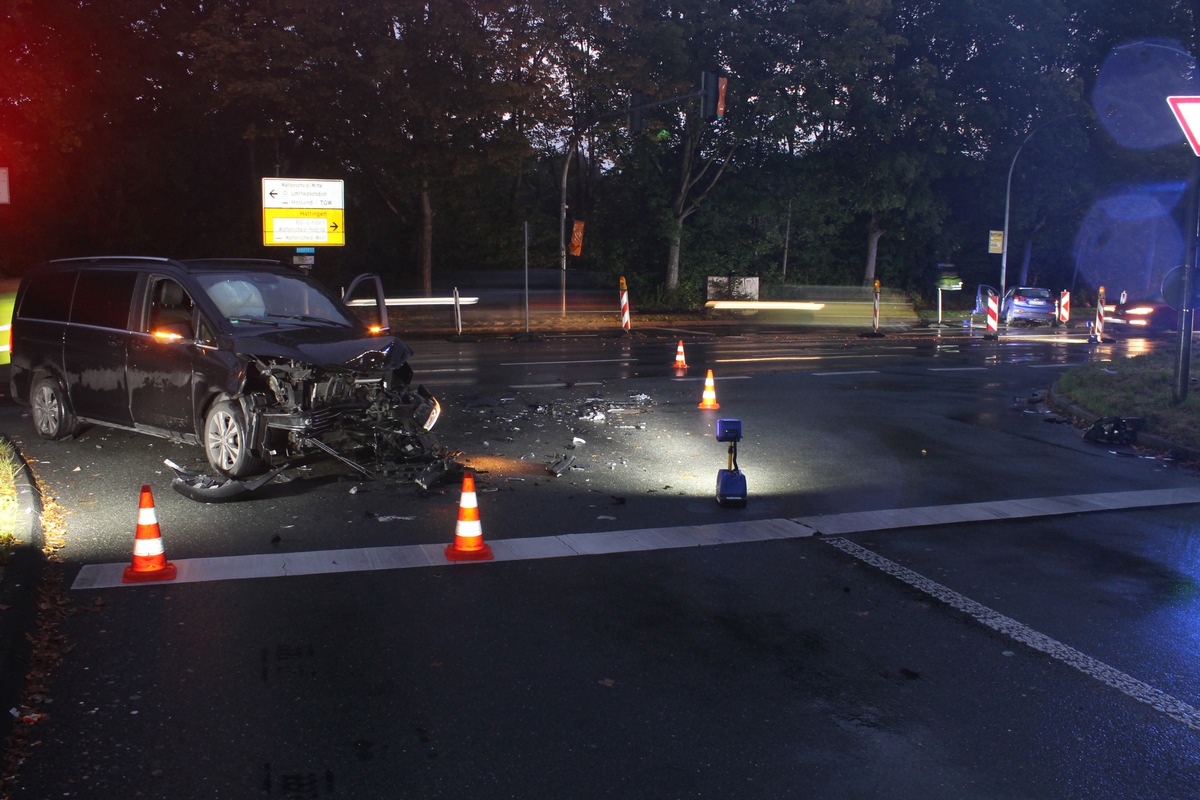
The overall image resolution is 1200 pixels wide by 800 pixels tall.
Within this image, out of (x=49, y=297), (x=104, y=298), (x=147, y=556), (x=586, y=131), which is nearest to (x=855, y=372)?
(x=104, y=298)

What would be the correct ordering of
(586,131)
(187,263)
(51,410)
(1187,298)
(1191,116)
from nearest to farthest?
(187,263) < (51,410) < (1191,116) < (1187,298) < (586,131)

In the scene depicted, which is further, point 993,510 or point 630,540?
point 993,510

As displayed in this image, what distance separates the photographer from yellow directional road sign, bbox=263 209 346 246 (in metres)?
27.4

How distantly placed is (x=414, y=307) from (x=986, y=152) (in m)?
28.4

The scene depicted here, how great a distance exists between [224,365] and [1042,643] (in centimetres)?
653

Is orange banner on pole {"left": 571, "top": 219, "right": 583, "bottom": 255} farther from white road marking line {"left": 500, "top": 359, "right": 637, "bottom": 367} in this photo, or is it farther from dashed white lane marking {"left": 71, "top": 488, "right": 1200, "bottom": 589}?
dashed white lane marking {"left": 71, "top": 488, "right": 1200, "bottom": 589}

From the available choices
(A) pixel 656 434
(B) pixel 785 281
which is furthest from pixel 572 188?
(A) pixel 656 434

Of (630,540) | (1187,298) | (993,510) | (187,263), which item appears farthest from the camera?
(1187,298)

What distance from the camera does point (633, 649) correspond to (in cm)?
531

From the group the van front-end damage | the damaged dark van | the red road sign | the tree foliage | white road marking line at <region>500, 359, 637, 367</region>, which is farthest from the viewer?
the tree foliage

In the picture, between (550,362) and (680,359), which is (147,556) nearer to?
(680,359)

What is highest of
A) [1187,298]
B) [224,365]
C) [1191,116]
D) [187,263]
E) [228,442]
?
[1191,116]

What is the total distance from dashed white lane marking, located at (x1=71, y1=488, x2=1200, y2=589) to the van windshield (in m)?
3.23

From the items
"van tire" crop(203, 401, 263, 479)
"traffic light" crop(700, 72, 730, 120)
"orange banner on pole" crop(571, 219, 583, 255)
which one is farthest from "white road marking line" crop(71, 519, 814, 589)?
"orange banner on pole" crop(571, 219, 583, 255)
